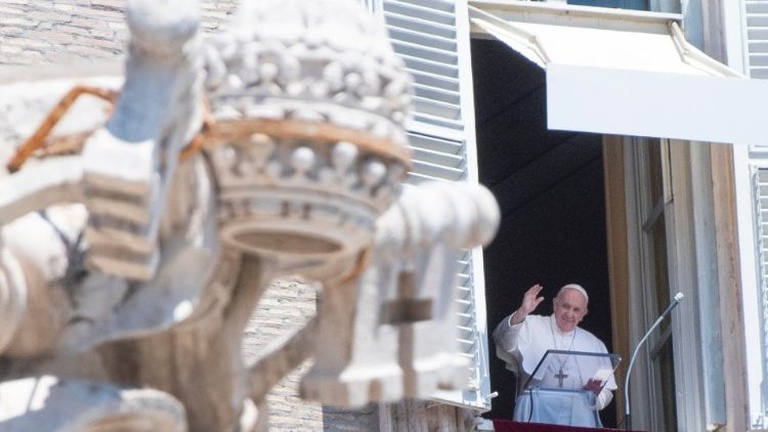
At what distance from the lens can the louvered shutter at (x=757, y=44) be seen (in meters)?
13.8

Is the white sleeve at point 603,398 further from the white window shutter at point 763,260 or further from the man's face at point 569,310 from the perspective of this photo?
the white window shutter at point 763,260

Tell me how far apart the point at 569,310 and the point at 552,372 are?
1.70ft

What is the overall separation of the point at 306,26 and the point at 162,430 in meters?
0.61

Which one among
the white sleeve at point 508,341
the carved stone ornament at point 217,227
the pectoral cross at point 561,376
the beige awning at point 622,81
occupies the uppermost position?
the beige awning at point 622,81

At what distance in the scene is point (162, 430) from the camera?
535 cm

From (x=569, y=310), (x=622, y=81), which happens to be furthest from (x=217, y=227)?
(x=569, y=310)

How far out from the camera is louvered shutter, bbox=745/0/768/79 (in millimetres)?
13836

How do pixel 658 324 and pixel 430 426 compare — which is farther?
pixel 658 324

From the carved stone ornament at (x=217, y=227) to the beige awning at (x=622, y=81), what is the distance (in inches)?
307

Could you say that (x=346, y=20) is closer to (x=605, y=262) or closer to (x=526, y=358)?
(x=526, y=358)

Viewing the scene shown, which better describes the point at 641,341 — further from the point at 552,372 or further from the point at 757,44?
the point at 757,44

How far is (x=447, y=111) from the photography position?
→ 43.3 feet

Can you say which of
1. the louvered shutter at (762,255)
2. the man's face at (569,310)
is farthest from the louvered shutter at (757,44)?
the man's face at (569,310)

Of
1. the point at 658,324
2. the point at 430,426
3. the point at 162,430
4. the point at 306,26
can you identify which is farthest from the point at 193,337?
the point at 658,324
